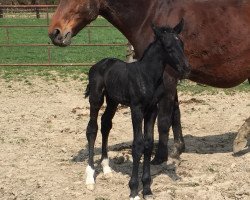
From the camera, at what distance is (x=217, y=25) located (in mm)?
5094

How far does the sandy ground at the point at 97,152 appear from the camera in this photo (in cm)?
441

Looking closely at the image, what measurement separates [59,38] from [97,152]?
167cm

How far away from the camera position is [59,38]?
4.68 meters

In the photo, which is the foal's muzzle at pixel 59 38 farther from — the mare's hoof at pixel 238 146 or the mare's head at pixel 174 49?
the mare's hoof at pixel 238 146

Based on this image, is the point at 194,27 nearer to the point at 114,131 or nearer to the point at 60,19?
the point at 60,19

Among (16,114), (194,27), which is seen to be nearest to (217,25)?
(194,27)

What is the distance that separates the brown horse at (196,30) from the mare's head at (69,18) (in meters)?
0.01

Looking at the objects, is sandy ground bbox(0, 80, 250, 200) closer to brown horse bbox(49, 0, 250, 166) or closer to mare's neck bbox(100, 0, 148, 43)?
brown horse bbox(49, 0, 250, 166)

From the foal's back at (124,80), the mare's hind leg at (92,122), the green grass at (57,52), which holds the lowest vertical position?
the green grass at (57,52)

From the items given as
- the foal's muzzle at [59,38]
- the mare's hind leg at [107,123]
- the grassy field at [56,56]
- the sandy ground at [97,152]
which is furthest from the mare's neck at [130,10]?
the grassy field at [56,56]

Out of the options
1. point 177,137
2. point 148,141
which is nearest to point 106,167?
point 148,141

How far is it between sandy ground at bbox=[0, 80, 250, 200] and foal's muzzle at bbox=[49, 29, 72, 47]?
1.36 m

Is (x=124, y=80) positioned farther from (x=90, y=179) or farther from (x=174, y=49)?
(x=90, y=179)

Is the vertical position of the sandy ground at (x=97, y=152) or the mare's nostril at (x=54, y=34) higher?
the mare's nostril at (x=54, y=34)
